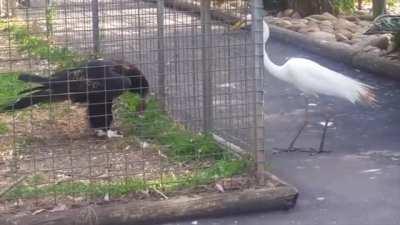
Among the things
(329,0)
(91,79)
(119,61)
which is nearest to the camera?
(91,79)

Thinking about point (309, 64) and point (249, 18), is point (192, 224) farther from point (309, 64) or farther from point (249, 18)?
point (309, 64)

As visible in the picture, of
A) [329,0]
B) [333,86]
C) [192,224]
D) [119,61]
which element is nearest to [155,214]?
[192,224]

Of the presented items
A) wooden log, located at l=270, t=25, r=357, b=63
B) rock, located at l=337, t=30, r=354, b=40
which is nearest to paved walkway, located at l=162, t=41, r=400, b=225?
wooden log, located at l=270, t=25, r=357, b=63

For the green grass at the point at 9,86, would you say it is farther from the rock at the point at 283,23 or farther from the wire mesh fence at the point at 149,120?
the rock at the point at 283,23

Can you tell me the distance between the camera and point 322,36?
510 inches

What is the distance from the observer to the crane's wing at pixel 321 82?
23.8ft

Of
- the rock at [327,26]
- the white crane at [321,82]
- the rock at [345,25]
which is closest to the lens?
the white crane at [321,82]

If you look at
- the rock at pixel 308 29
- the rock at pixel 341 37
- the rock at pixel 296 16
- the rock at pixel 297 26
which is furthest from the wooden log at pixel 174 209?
the rock at pixel 296 16

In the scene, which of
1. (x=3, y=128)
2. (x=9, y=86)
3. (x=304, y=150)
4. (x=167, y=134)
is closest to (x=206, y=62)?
(x=167, y=134)

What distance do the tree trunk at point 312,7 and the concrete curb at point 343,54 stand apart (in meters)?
1.78

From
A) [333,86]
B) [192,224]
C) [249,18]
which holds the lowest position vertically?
[192,224]

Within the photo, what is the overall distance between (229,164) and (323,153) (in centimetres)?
131

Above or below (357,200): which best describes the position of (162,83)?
above

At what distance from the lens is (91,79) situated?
255 inches
